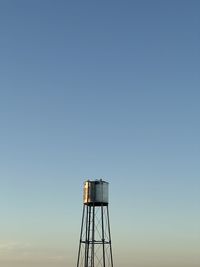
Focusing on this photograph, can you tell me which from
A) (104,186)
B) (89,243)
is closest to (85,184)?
(104,186)

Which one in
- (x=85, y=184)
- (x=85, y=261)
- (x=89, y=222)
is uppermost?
(x=85, y=184)

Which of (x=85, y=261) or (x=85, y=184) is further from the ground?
(x=85, y=184)

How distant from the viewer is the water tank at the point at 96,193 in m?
90.8

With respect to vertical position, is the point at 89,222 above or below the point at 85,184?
below

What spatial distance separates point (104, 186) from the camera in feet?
301

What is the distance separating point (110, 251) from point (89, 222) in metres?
5.36

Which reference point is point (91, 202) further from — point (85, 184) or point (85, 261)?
point (85, 261)

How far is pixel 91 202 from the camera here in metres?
90.8

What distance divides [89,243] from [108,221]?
176 inches

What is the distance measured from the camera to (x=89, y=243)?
296 feet

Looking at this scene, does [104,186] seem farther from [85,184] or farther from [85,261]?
[85,261]

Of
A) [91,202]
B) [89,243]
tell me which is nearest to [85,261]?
[89,243]

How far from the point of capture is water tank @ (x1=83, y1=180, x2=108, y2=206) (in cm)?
9081

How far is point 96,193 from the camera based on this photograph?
9100 cm
